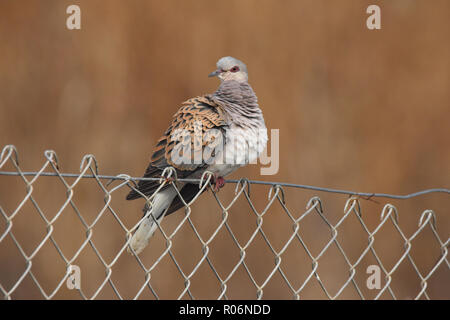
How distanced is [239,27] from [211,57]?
37 cm

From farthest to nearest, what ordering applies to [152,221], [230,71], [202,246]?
1. [202,246]
2. [230,71]
3. [152,221]

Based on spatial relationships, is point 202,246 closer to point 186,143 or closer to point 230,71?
point 230,71

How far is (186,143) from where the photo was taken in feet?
10.6

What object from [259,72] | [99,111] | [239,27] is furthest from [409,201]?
[99,111]

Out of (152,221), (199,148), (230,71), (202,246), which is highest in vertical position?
(230,71)

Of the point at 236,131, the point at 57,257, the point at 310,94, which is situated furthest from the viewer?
the point at 310,94

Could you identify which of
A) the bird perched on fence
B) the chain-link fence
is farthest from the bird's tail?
the chain-link fence

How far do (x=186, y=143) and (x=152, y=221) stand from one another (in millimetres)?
433

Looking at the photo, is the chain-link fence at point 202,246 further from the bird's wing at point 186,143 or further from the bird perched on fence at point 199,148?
the bird's wing at point 186,143

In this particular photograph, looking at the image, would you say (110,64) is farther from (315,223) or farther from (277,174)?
(315,223)

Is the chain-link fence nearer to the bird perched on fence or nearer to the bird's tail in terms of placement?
the bird perched on fence

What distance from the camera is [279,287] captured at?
5684 mm

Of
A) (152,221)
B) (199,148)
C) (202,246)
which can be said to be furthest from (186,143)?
(202,246)

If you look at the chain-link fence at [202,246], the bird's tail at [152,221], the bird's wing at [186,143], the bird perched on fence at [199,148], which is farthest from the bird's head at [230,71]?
the chain-link fence at [202,246]
